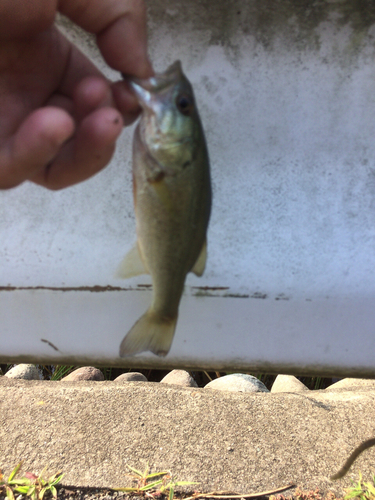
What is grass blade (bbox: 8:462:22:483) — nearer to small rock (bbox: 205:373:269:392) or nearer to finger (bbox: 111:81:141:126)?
small rock (bbox: 205:373:269:392)

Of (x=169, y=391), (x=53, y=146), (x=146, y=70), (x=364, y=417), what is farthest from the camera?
(x=169, y=391)

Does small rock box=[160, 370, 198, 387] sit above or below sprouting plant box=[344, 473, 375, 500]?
below

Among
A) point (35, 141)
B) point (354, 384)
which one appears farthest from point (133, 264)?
point (354, 384)

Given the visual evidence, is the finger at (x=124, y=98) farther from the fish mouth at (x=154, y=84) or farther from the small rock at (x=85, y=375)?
the small rock at (x=85, y=375)

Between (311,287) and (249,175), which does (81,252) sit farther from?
(311,287)

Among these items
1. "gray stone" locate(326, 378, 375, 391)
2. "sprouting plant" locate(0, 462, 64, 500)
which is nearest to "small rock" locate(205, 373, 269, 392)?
"gray stone" locate(326, 378, 375, 391)

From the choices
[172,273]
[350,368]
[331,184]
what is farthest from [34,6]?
[350,368]
